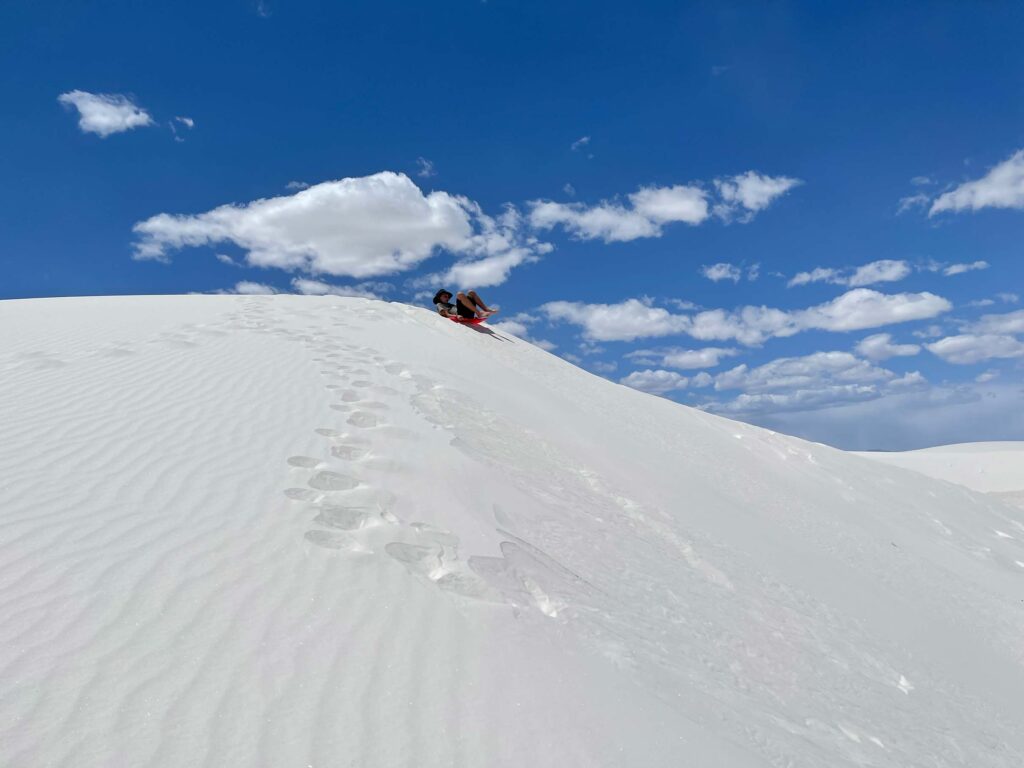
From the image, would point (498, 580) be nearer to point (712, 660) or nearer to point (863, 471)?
point (712, 660)

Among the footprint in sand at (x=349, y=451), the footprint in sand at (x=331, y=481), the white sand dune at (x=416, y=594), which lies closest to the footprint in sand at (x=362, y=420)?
the white sand dune at (x=416, y=594)

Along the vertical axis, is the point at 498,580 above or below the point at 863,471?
below

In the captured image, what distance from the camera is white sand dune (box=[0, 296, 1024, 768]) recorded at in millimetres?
2574

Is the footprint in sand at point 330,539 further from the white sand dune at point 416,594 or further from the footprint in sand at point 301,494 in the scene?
the footprint in sand at point 301,494

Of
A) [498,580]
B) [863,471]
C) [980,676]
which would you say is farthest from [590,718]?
[863,471]

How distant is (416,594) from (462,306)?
1175cm

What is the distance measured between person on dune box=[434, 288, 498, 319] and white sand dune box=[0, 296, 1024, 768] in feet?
19.8

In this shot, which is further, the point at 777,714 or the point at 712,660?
the point at 712,660

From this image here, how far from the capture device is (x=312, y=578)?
336 cm

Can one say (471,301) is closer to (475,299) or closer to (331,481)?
(475,299)

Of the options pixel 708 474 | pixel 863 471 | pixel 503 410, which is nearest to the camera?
pixel 503 410

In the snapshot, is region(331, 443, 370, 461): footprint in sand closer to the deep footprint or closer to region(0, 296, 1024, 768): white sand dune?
region(0, 296, 1024, 768): white sand dune

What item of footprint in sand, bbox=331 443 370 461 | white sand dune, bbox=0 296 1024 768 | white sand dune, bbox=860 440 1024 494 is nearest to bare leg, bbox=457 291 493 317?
white sand dune, bbox=0 296 1024 768

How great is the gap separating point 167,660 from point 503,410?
5.53 meters
